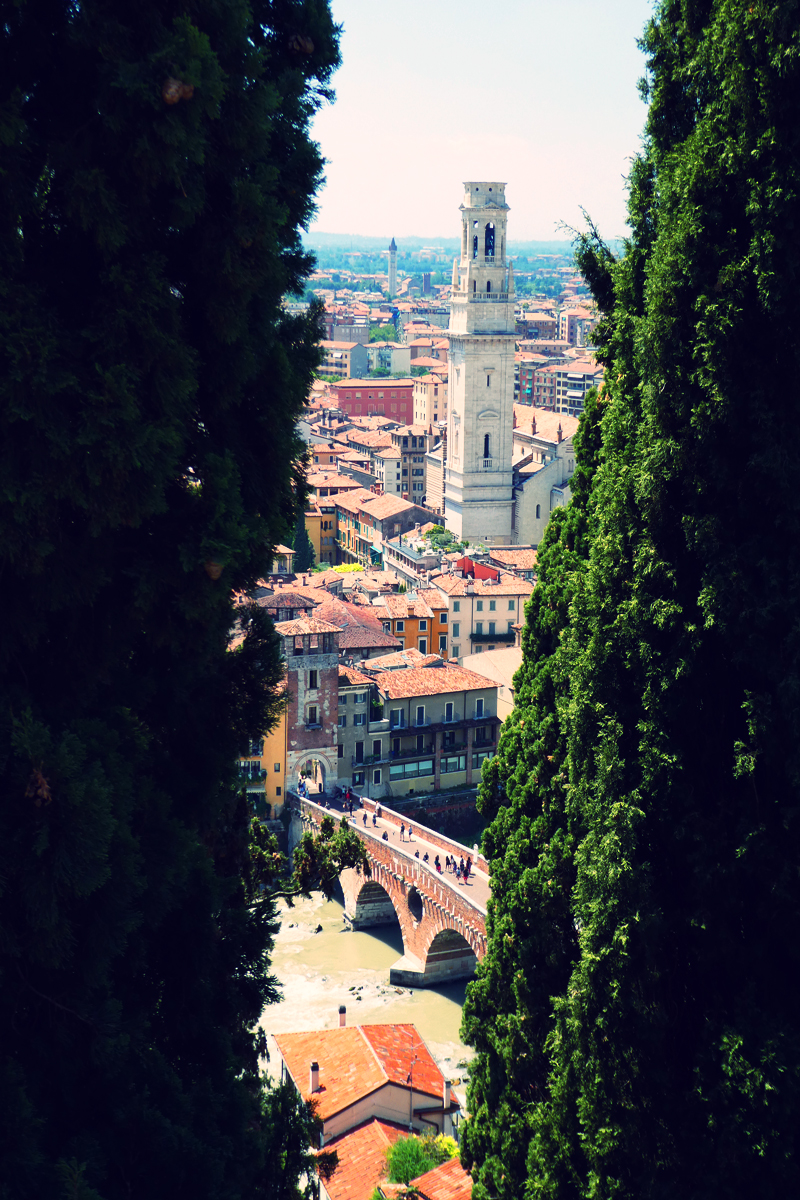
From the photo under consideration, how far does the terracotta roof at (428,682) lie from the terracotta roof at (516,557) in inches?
387

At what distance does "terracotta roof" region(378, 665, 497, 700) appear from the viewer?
100 ft

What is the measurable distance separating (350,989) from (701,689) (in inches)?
730

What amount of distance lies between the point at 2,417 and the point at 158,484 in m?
0.53

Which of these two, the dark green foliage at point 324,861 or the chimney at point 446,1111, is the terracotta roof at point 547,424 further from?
the dark green foliage at point 324,861

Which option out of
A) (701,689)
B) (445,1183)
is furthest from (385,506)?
(701,689)

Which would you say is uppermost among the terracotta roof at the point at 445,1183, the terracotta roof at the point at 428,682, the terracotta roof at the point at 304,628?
the terracotta roof at the point at 304,628

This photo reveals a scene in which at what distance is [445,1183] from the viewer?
13266mm

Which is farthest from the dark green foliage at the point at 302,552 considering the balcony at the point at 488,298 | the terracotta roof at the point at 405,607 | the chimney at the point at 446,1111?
the chimney at the point at 446,1111

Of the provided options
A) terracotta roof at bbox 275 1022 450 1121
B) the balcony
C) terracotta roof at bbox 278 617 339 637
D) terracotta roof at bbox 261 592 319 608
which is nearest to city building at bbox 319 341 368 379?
the balcony

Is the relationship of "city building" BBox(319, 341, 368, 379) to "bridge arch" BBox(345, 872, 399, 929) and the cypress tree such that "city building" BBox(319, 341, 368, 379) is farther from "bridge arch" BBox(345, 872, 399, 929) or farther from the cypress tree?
the cypress tree

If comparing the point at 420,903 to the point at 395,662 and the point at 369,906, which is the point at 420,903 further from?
the point at 395,662

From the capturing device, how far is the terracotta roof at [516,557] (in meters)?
41.3

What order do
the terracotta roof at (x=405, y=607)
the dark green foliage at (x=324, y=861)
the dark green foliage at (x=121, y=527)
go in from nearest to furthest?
the dark green foliage at (x=121, y=527)
the dark green foliage at (x=324, y=861)
the terracotta roof at (x=405, y=607)

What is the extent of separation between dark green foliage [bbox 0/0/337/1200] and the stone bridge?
55.8 feet
